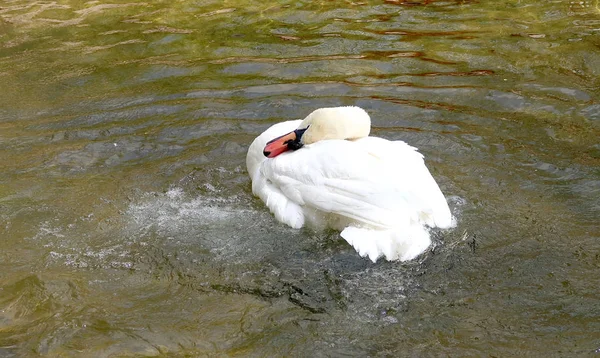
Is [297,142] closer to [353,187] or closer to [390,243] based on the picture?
[353,187]

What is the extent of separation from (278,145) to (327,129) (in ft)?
1.27

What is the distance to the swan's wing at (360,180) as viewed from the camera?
490 centimetres


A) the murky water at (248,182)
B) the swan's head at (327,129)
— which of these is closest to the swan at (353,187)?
the swan's head at (327,129)

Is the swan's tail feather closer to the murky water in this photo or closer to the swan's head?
the murky water

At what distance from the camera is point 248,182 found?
20.6 feet

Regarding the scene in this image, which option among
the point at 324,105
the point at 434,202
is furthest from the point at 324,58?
the point at 434,202

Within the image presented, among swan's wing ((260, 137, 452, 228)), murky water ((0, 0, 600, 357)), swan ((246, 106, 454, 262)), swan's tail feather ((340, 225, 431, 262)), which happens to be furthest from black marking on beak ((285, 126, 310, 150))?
swan's tail feather ((340, 225, 431, 262))

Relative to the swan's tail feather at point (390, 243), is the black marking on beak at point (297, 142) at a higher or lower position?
higher

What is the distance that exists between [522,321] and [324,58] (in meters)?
4.78

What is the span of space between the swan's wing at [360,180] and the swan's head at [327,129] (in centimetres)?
13

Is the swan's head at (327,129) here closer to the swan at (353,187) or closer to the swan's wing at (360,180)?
the swan at (353,187)

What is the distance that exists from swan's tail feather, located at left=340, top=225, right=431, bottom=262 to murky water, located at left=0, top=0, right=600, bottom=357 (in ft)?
0.56

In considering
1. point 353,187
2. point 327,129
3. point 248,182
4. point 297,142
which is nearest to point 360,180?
point 353,187

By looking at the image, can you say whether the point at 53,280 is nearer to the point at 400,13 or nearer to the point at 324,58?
the point at 324,58
